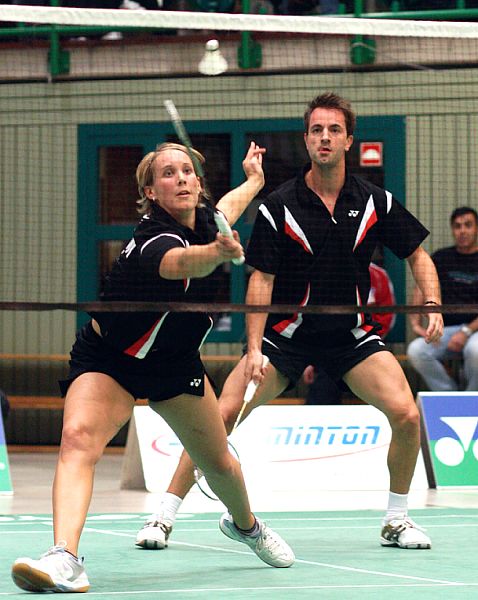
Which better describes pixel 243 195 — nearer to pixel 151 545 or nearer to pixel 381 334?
pixel 151 545

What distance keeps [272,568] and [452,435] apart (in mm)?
4739

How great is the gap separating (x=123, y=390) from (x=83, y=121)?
9.56 meters

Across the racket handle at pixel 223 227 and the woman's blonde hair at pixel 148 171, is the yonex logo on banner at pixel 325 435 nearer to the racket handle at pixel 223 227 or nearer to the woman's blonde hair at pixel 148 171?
the woman's blonde hair at pixel 148 171

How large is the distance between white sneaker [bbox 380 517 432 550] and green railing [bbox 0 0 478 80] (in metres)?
7.12

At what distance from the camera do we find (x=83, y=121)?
49.4 ft

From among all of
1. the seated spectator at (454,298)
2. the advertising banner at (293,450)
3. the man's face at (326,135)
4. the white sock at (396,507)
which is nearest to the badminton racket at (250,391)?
the white sock at (396,507)

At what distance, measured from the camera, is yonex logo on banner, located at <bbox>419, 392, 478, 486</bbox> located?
10.9 metres

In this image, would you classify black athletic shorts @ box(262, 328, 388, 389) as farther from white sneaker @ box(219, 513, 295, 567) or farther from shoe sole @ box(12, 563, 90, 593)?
shoe sole @ box(12, 563, 90, 593)

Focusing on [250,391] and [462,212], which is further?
[462,212]

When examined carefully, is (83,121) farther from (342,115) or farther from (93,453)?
(93,453)

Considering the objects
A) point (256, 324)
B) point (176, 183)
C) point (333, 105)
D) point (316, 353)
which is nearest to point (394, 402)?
point (316, 353)

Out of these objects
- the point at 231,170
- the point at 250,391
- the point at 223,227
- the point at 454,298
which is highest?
the point at 231,170

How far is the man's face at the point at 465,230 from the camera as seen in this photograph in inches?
507

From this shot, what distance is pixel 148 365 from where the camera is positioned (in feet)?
19.1
